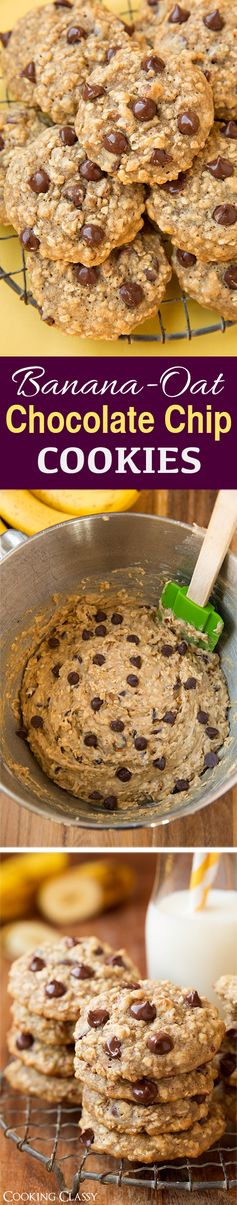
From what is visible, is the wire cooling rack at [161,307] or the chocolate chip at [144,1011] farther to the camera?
the wire cooling rack at [161,307]

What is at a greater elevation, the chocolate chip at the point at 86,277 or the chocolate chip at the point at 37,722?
the chocolate chip at the point at 86,277

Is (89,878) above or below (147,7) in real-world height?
below

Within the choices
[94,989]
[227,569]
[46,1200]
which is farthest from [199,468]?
[46,1200]

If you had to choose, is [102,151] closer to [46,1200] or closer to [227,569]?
[227,569]

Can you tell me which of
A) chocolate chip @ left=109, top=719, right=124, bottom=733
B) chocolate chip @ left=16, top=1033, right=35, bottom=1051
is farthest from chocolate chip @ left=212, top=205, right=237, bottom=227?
chocolate chip @ left=16, top=1033, right=35, bottom=1051

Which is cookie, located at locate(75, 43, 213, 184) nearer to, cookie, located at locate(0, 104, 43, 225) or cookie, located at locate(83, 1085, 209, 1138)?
cookie, located at locate(0, 104, 43, 225)

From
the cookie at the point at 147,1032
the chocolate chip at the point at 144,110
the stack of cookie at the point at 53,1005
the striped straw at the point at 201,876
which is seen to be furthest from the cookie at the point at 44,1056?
the chocolate chip at the point at 144,110

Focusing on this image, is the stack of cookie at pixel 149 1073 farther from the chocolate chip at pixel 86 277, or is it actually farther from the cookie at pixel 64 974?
the chocolate chip at pixel 86 277
